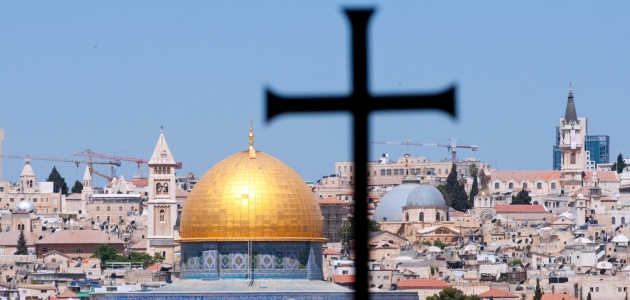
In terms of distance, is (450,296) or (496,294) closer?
(450,296)

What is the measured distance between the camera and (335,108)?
15.9ft

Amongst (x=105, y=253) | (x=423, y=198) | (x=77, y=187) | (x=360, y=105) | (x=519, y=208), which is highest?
(x=77, y=187)

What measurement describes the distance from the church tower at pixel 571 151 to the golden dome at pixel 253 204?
368 ft

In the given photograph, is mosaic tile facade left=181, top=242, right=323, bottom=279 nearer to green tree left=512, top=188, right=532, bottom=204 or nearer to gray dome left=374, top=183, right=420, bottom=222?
gray dome left=374, top=183, right=420, bottom=222

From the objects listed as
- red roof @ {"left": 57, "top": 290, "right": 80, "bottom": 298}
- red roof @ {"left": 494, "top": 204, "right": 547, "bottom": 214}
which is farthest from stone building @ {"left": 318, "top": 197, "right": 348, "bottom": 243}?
red roof @ {"left": 57, "top": 290, "right": 80, "bottom": 298}

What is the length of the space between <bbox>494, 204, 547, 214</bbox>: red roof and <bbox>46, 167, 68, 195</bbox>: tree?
39.6 metres

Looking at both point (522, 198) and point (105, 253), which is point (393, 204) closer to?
point (522, 198)

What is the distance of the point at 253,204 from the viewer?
34.7 m

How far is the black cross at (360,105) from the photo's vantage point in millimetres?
4684

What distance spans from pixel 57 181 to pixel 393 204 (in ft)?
153

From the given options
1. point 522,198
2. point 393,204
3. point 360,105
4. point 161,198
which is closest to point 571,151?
point 522,198

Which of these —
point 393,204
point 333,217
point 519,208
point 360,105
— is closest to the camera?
point 360,105

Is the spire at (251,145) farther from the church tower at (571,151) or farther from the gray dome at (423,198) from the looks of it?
the church tower at (571,151)

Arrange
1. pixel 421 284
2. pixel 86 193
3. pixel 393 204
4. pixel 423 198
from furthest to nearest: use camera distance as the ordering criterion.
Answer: pixel 86 193
pixel 393 204
pixel 423 198
pixel 421 284
